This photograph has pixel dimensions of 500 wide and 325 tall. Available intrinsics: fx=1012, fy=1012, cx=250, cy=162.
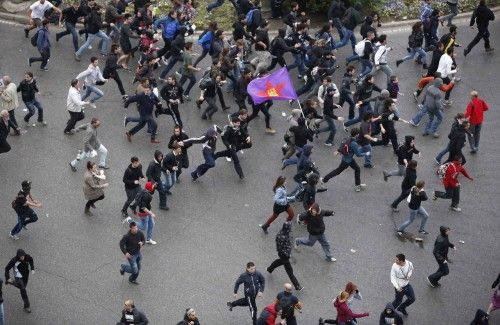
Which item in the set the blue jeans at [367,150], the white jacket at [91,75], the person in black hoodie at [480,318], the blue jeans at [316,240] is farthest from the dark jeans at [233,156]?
the person in black hoodie at [480,318]

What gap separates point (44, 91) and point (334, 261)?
913cm

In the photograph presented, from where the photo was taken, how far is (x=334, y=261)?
61.2 feet

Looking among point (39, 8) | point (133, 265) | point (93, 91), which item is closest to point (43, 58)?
point (93, 91)

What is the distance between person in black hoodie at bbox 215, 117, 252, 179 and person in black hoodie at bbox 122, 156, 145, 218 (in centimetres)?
216

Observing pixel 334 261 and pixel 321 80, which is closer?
pixel 334 261

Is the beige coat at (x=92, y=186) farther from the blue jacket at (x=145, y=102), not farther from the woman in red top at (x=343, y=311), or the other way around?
the woman in red top at (x=343, y=311)

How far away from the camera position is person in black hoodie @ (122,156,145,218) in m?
19.1

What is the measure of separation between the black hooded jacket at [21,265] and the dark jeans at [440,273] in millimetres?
6970

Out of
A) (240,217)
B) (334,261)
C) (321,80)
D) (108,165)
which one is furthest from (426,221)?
(108,165)

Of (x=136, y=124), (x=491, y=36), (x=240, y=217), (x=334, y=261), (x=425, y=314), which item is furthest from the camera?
(x=491, y=36)

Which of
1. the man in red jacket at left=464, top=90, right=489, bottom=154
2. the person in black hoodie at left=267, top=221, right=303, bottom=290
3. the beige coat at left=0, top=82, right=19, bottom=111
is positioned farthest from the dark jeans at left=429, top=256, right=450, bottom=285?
the beige coat at left=0, top=82, right=19, bottom=111

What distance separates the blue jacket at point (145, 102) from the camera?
2156 centimetres

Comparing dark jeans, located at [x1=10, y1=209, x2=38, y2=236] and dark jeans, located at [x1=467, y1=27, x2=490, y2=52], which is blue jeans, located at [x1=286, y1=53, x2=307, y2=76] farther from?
dark jeans, located at [x1=10, y1=209, x2=38, y2=236]

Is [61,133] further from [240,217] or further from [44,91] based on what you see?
[240,217]
